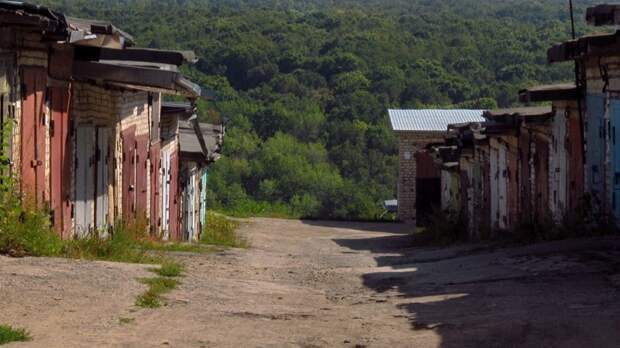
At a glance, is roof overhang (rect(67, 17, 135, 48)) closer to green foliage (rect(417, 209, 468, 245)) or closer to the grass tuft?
the grass tuft

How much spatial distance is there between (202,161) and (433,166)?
16.3m

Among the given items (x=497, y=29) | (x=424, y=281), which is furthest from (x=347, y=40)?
(x=424, y=281)

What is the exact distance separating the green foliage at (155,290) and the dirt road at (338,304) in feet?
0.37

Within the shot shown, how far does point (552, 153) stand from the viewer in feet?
69.2

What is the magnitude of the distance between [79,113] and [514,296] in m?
7.77

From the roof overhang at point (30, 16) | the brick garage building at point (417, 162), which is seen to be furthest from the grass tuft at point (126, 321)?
the brick garage building at point (417, 162)

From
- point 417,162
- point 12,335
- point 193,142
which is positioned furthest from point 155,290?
point 417,162

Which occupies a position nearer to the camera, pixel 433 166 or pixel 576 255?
pixel 576 255

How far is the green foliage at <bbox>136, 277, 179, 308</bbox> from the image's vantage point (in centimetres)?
1102

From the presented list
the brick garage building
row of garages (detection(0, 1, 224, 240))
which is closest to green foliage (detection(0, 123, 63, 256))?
row of garages (detection(0, 1, 224, 240))

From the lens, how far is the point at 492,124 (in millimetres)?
23703

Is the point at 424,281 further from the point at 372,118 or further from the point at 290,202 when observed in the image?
the point at 372,118

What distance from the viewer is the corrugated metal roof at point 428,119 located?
1826 inches

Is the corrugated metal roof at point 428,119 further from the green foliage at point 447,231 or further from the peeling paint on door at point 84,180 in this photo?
the peeling paint on door at point 84,180
